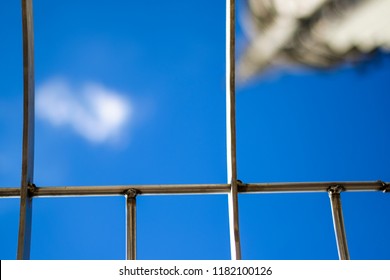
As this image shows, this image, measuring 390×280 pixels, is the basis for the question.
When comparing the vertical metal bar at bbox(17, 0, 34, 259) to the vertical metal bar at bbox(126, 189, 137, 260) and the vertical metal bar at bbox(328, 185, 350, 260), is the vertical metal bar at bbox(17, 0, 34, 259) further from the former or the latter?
the vertical metal bar at bbox(328, 185, 350, 260)

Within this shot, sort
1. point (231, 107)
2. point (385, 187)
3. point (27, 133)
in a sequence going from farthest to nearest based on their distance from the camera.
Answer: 1. point (385, 187)
2. point (231, 107)
3. point (27, 133)

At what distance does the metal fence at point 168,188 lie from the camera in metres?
9.48

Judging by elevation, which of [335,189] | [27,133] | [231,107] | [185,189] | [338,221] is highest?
[231,107]

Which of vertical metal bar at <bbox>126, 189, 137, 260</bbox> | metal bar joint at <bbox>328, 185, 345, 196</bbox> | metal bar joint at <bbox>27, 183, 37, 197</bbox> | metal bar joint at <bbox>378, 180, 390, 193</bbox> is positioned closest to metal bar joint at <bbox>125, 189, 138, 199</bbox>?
vertical metal bar at <bbox>126, 189, 137, 260</bbox>

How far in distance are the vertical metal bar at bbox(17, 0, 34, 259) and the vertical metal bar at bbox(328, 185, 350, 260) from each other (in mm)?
5677

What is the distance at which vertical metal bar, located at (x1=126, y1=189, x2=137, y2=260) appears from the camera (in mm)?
9438

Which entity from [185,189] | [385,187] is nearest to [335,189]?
[385,187]

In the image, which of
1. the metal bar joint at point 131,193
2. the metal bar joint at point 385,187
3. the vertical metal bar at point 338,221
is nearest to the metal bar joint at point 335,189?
the vertical metal bar at point 338,221

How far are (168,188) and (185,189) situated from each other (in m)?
0.32

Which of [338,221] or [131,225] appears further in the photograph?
[338,221]

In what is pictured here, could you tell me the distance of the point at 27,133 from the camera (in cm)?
958

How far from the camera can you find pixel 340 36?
10.6 meters

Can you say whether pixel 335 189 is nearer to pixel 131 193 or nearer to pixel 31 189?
pixel 131 193

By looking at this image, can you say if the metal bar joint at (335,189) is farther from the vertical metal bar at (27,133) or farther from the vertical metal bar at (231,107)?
the vertical metal bar at (27,133)
